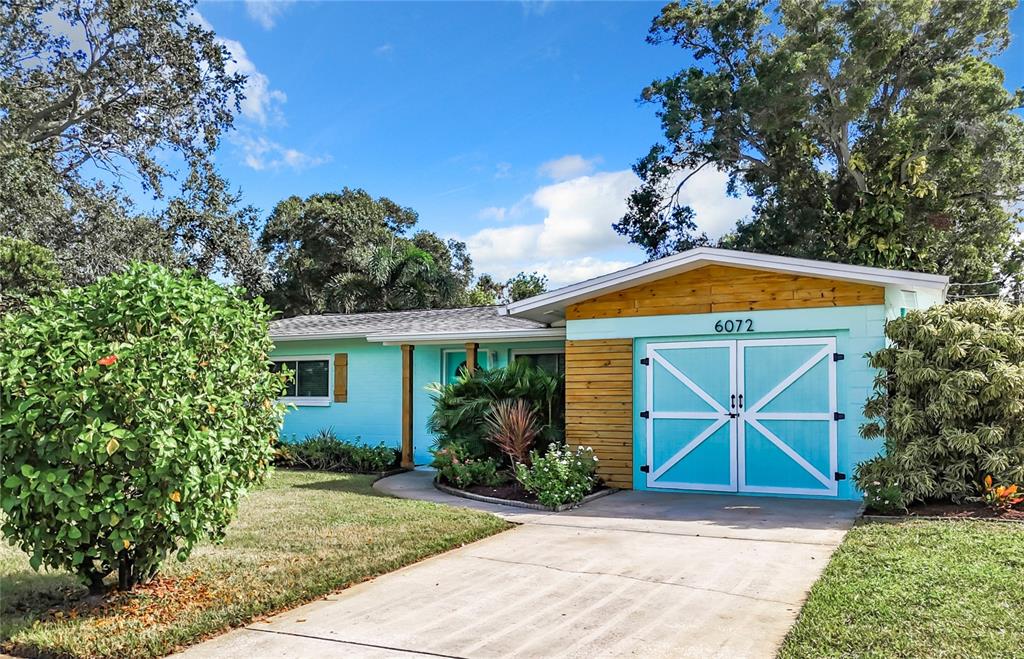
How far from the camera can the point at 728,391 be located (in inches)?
409

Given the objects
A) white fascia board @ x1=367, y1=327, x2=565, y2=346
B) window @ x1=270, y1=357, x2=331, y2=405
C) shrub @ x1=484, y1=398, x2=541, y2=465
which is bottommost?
shrub @ x1=484, y1=398, x2=541, y2=465

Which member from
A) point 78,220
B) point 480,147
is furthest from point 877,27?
point 78,220

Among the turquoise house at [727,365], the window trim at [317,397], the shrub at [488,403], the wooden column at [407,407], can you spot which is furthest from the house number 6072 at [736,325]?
the window trim at [317,397]

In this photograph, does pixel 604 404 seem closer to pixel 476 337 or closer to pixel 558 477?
pixel 558 477

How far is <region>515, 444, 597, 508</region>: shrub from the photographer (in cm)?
954

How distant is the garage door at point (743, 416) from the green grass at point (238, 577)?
3327mm

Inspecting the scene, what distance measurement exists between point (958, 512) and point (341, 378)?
11.0 m

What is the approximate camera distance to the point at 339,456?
14297 mm

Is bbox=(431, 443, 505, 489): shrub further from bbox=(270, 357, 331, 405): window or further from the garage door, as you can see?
bbox=(270, 357, 331, 405): window

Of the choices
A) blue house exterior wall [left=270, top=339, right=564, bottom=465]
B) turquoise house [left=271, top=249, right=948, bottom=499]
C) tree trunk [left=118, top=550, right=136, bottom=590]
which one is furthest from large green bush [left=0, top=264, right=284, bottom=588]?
blue house exterior wall [left=270, top=339, right=564, bottom=465]

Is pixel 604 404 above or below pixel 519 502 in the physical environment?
above

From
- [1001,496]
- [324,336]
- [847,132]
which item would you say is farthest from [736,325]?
[847,132]

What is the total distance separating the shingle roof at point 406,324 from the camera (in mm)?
13812

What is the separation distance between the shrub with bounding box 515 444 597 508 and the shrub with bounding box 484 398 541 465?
0.38 metres
